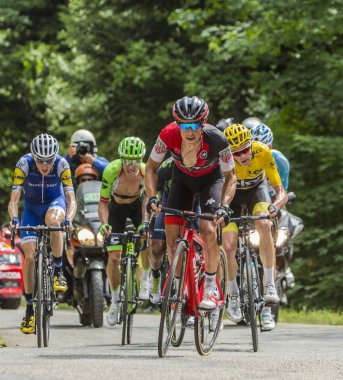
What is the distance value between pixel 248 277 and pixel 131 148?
2.64 m

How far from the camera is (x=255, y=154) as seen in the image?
1296 centimetres

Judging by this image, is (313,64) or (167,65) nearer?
(313,64)

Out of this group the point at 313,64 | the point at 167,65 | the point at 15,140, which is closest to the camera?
the point at 313,64

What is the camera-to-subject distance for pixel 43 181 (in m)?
13.4

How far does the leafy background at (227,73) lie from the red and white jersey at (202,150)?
12.0 metres

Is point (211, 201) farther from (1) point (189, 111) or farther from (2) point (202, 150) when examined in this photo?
(1) point (189, 111)

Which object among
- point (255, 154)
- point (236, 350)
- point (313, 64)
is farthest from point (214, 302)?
point (313, 64)

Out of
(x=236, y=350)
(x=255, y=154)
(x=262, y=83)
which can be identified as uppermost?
A: (x=262, y=83)

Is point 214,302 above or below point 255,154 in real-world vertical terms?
below

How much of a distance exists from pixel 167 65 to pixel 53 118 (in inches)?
371

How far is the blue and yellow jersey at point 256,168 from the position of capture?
12.8 meters

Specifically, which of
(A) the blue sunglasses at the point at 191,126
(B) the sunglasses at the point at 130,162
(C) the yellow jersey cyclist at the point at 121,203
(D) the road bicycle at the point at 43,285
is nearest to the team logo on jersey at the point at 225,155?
(A) the blue sunglasses at the point at 191,126

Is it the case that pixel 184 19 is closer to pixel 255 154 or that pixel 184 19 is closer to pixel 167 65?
pixel 167 65

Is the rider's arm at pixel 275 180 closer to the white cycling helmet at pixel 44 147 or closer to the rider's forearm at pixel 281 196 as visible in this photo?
the rider's forearm at pixel 281 196
